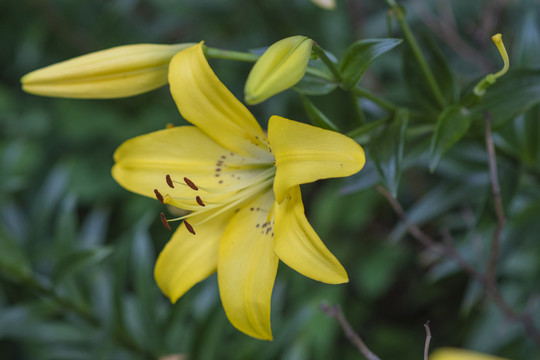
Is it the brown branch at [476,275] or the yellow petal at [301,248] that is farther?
the brown branch at [476,275]

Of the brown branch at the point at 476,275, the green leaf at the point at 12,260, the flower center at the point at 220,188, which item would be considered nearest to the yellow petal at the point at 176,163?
the flower center at the point at 220,188

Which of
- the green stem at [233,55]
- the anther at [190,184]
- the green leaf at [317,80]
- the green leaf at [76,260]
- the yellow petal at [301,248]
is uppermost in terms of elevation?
the green stem at [233,55]

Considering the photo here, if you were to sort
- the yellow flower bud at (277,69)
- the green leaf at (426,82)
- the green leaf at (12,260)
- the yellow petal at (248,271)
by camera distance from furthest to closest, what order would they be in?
the green leaf at (12,260)
the green leaf at (426,82)
the yellow petal at (248,271)
the yellow flower bud at (277,69)

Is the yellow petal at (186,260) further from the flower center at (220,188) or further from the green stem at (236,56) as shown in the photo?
the green stem at (236,56)

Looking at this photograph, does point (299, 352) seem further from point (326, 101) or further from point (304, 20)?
point (304, 20)

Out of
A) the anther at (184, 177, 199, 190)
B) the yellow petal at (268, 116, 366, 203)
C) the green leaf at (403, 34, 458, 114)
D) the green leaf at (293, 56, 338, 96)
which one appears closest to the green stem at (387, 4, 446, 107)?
the green leaf at (403, 34, 458, 114)

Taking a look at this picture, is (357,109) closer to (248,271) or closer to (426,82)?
(426,82)
